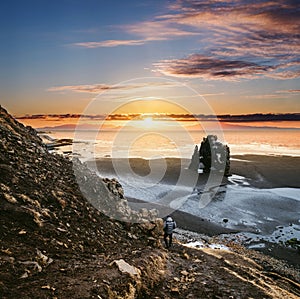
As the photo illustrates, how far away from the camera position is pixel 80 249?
13.8m

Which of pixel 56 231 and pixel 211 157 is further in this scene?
pixel 211 157

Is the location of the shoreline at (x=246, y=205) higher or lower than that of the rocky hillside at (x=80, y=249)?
lower

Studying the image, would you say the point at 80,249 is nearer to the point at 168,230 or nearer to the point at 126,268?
the point at 126,268

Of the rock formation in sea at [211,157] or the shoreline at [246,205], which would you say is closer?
the shoreline at [246,205]

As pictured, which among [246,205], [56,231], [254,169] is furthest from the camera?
[254,169]

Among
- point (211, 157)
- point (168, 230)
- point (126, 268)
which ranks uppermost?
point (126, 268)

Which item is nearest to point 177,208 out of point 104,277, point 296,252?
point 296,252

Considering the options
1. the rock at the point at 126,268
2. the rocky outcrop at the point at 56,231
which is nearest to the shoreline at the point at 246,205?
the rocky outcrop at the point at 56,231

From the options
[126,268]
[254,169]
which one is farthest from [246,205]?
[126,268]

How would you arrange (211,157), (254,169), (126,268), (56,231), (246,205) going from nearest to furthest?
1. (126,268)
2. (56,231)
3. (246,205)
4. (254,169)
5. (211,157)

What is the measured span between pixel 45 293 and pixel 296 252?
29.6 metres

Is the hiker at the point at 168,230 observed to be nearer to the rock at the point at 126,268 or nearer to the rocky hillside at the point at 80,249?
the rocky hillside at the point at 80,249

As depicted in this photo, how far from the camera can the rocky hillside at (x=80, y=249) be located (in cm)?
1051

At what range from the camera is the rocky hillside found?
34.5ft
